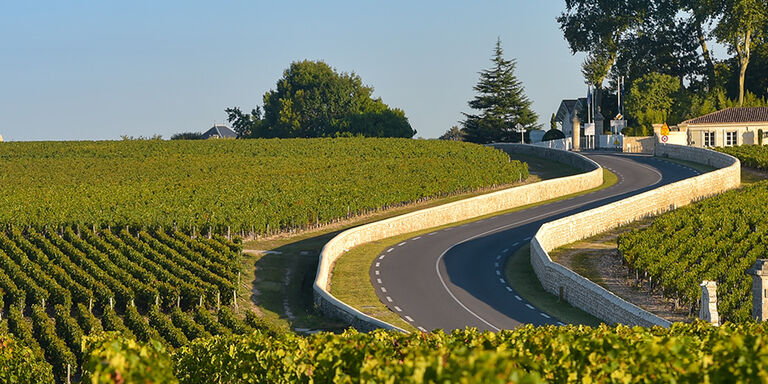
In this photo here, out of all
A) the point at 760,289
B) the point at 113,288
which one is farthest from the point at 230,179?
the point at 760,289

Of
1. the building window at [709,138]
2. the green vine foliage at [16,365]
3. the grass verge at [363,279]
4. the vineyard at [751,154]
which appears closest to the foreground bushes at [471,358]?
the green vine foliage at [16,365]

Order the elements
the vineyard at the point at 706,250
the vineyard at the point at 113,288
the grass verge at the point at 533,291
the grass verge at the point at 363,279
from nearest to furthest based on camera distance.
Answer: the vineyard at the point at 706,250 → the grass verge at the point at 533,291 → the vineyard at the point at 113,288 → the grass verge at the point at 363,279

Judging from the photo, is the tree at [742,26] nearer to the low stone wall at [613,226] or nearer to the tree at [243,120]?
the low stone wall at [613,226]

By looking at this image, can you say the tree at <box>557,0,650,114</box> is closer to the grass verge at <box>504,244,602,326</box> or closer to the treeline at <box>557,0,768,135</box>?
the treeline at <box>557,0,768,135</box>

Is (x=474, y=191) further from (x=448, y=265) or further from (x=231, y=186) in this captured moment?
(x=448, y=265)

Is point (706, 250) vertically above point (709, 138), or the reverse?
point (709, 138)

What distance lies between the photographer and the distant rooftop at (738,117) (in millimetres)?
95062

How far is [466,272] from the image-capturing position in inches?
1861

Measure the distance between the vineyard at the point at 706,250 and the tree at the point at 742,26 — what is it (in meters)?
56.3

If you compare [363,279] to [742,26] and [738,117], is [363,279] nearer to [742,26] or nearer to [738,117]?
[738,117]

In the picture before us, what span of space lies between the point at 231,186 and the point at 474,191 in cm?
1939

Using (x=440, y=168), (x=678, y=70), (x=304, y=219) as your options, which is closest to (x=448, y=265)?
(x=304, y=219)

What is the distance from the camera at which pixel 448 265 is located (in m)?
49.0

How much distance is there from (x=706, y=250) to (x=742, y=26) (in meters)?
73.8
